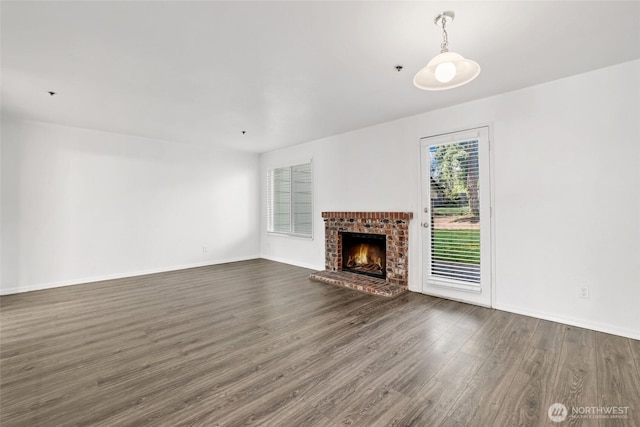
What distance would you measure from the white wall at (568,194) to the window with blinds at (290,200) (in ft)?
9.53

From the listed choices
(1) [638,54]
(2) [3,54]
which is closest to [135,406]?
(2) [3,54]

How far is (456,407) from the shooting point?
1731 millimetres

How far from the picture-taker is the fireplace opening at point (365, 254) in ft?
15.3

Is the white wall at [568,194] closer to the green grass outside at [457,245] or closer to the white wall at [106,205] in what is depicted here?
the green grass outside at [457,245]

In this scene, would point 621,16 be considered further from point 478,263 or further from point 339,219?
point 339,219

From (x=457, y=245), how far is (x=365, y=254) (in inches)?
65.1

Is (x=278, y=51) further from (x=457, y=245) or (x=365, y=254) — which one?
(x=365, y=254)

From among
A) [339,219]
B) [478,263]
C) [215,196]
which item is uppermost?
[215,196]

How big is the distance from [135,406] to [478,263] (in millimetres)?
3704

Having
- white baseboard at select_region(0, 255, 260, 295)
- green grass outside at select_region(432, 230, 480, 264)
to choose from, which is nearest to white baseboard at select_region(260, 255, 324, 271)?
white baseboard at select_region(0, 255, 260, 295)

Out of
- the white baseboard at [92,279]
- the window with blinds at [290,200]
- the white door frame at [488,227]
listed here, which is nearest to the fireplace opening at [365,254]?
the window with blinds at [290,200]

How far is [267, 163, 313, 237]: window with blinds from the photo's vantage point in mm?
6031

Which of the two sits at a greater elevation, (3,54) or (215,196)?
(3,54)

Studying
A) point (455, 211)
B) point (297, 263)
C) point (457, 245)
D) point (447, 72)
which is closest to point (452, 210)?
point (455, 211)
